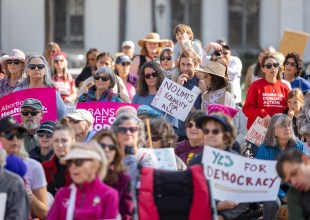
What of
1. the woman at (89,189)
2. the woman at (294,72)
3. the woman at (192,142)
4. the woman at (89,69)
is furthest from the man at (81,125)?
the woman at (89,69)

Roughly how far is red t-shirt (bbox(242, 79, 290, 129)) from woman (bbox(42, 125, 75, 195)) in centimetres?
403

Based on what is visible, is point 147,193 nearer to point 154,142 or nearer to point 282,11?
point 154,142

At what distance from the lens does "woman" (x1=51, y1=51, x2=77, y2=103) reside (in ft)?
55.0

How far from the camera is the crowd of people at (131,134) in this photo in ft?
30.6

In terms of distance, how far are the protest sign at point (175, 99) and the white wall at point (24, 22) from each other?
24.6 metres

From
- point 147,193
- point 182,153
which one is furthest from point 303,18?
point 147,193

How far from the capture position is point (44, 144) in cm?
1191

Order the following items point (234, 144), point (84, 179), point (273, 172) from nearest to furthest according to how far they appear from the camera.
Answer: point (84, 179), point (273, 172), point (234, 144)

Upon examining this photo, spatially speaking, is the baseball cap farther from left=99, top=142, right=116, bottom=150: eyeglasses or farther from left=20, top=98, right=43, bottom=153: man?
left=99, top=142, right=116, bottom=150: eyeglasses

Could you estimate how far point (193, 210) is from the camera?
381 inches

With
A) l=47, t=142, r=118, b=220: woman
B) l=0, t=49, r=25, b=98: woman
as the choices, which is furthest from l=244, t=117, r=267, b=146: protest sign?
l=47, t=142, r=118, b=220: woman

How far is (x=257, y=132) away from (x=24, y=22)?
983 inches

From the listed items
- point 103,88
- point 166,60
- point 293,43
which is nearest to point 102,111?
point 103,88

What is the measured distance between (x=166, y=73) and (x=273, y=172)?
462cm
